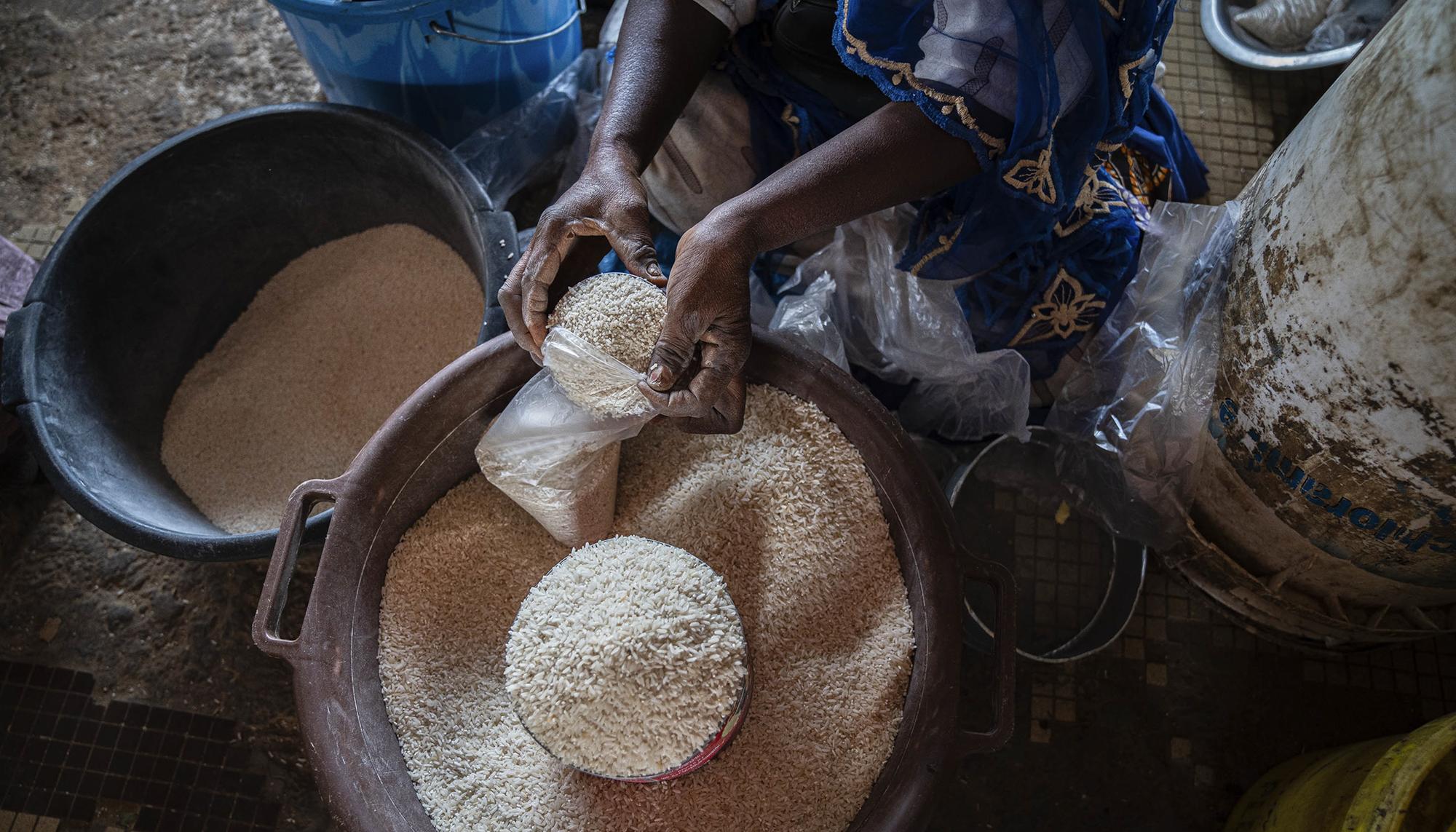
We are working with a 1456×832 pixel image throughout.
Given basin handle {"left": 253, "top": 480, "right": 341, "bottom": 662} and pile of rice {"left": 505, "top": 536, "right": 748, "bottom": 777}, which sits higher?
pile of rice {"left": 505, "top": 536, "right": 748, "bottom": 777}

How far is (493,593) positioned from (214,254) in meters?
0.95

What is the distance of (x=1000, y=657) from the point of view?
1045 mm

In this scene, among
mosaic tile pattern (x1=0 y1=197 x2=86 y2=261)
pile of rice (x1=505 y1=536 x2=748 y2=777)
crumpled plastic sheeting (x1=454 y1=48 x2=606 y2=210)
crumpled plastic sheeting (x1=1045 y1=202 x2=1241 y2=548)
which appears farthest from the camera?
mosaic tile pattern (x1=0 y1=197 x2=86 y2=261)

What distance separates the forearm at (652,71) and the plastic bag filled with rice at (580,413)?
0.24 m

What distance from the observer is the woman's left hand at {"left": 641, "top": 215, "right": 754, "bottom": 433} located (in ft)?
3.26

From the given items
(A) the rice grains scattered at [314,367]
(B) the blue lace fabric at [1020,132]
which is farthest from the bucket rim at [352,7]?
(B) the blue lace fabric at [1020,132]

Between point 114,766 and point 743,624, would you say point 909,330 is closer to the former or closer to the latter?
point 743,624

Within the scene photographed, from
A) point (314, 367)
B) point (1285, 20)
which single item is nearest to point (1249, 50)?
point (1285, 20)

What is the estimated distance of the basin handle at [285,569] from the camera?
3.39ft

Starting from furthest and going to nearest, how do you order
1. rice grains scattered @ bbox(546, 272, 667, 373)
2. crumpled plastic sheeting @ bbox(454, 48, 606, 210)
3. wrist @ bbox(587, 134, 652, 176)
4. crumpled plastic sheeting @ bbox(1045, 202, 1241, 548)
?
crumpled plastic sheeting @ bbox(454, 48, 606, 210) < crumpled plastic sheeting @ bbox(1045, 202, 1241, 548) < wrist @ bbox(587, 134, 652, 176) < rice grains scattered @ bbox(546, 272, 667, 373)

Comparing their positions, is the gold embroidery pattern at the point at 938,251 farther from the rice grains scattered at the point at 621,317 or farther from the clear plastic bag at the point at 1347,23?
the clear plastic bag at the point at 1347,23

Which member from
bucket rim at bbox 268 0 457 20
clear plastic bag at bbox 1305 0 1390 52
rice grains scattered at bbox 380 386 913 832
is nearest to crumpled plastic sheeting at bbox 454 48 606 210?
bucket rim at bbox 268 0 457 20

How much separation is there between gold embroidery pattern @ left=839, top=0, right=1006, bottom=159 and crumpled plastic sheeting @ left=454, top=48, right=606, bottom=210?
2.60 ft

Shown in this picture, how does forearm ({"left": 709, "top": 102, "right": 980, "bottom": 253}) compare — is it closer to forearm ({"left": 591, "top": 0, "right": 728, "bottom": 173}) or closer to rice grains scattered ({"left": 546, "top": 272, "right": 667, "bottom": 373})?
rice grains scattered ({"left": 546, "top": 272, "right": 667, "bottom": 373})
